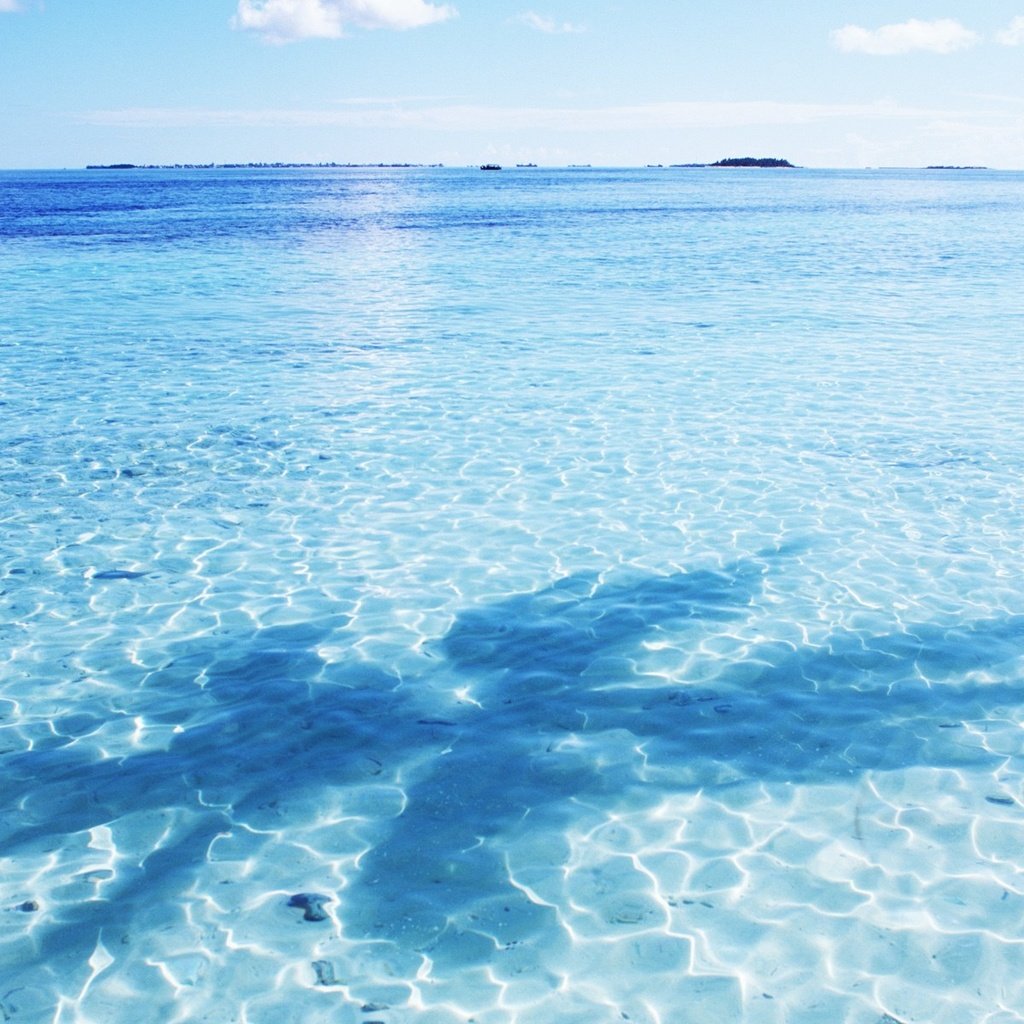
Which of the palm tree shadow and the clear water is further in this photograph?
the palm tree shadow

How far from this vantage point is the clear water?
183 inches

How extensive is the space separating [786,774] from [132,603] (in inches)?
209

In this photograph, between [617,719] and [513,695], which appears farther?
[513,695]

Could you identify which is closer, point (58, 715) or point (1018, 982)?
point (1018, 982)

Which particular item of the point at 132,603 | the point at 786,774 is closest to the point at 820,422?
the point at 786,774

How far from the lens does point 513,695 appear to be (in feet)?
22.7

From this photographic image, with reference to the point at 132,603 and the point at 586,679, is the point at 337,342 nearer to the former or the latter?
the point at 132,603

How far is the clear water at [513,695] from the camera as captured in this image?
15.3 feet

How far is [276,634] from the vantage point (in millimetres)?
7688

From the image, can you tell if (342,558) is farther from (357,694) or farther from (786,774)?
(786,774)

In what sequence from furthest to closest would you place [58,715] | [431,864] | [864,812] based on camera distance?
1. [58,715]
2. [864,812]
3. [431,864]

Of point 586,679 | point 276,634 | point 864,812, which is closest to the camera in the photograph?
point 864,812

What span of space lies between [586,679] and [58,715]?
3.63 metres

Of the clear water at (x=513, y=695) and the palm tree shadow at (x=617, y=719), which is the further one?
the palm tree shadow at (x=617, y=719)
